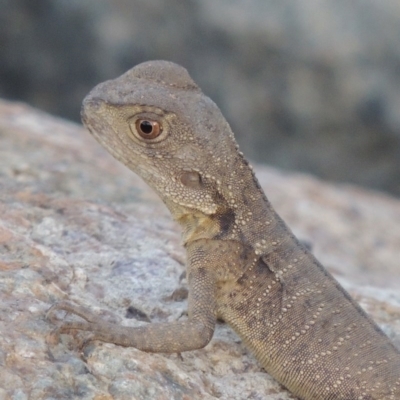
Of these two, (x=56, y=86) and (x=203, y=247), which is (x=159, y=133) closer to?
(x=203, y=247)

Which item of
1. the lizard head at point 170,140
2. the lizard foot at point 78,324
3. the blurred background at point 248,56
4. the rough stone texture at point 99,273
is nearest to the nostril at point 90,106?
the lizard head at point 170,140

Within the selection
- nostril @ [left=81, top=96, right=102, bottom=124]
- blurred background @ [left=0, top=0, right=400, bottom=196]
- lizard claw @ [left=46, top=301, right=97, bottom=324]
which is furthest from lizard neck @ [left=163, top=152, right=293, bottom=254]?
blurred background @ [left=0, top=0, right=400, bottom=196]

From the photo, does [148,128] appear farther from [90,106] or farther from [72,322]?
[72,322]

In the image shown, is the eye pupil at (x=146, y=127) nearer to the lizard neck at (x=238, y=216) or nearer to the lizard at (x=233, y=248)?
the lizard at (x=233, y=248)

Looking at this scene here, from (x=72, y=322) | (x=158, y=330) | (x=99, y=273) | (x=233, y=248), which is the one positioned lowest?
(x=72, y=322)

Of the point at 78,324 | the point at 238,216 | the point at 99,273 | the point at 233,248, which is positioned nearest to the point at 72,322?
the point at 78,324
